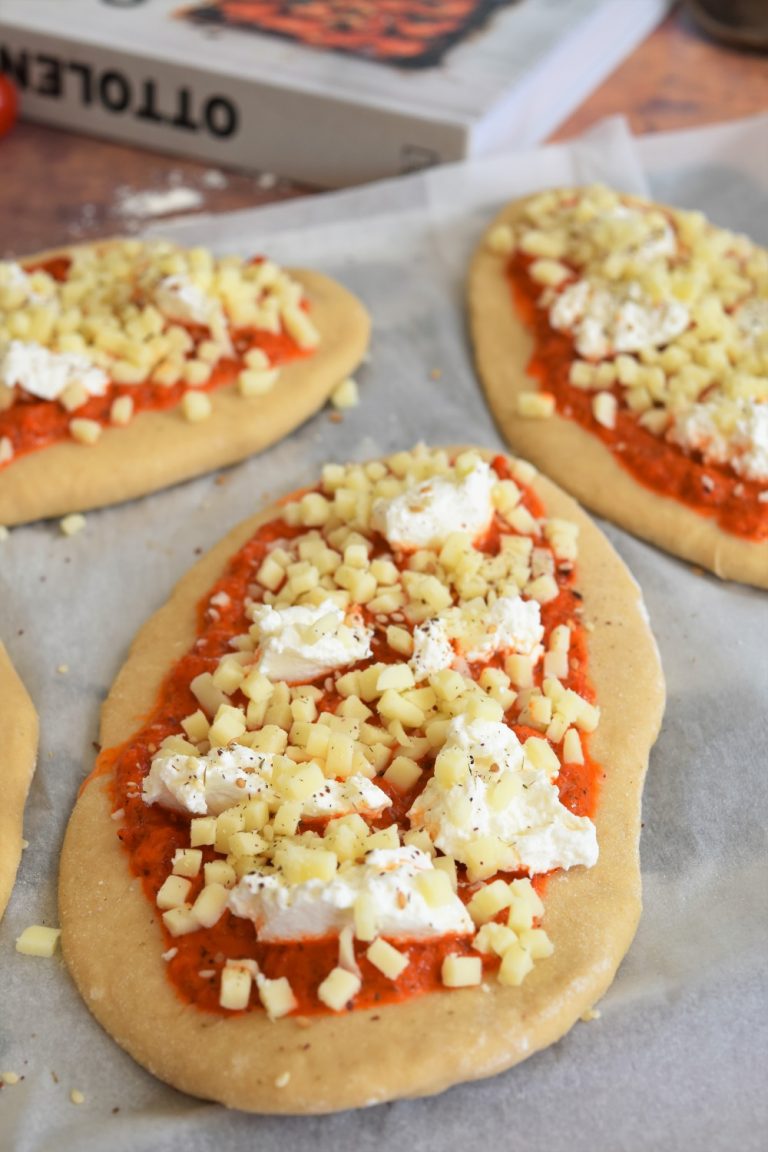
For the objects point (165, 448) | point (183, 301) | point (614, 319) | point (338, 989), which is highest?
point (614, 319)

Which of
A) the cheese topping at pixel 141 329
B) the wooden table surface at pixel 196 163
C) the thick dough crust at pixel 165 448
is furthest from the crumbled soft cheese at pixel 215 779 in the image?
the wooden table surface at pixel 196 163

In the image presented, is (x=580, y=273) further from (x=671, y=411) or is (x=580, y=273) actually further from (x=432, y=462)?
(x=432, y=462)

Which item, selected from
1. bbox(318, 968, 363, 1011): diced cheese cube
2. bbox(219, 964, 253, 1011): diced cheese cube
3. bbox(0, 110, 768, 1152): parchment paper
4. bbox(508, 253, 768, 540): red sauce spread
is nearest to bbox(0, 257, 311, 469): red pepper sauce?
bbox(0, 110, 768, 1152): parchment paper

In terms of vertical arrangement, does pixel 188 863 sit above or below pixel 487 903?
below

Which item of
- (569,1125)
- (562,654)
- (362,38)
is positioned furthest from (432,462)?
(362,38)

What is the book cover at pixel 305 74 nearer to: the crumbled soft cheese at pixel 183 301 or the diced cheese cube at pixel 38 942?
the crumbled soft cheese at pixel 183 301

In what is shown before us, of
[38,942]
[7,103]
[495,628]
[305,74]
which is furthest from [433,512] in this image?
[7,103]

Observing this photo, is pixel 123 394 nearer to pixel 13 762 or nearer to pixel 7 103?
pixel 13 762

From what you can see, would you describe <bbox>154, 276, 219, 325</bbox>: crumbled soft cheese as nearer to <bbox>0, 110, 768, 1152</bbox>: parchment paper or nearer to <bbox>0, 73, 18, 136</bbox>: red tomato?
<bbox>0, 110, 768, 1152</bbox>: parchment paper
